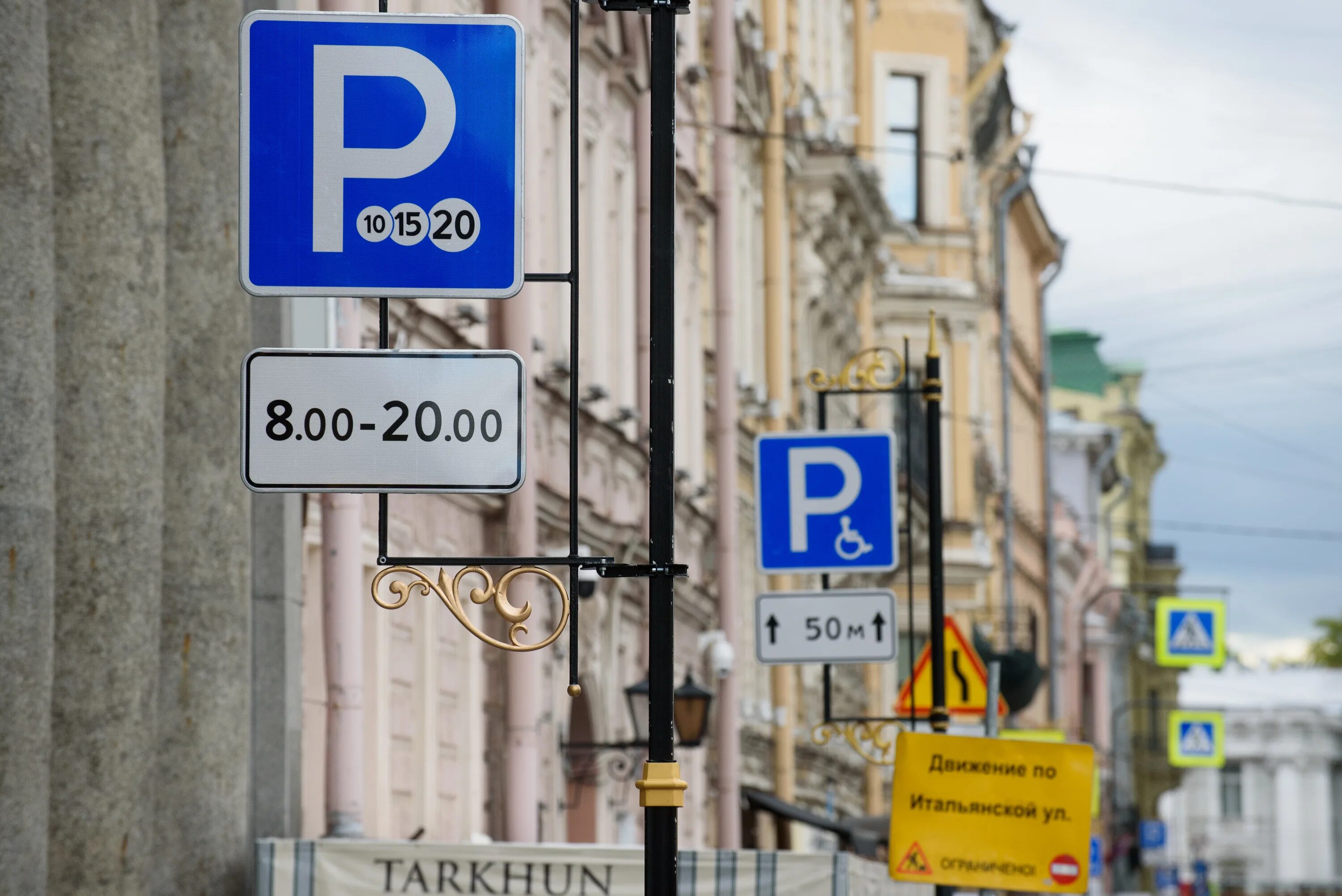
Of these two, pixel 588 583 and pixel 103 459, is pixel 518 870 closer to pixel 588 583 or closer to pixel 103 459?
pixel 103 459

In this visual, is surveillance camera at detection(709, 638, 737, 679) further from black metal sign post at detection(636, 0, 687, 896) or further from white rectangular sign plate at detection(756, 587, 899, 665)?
black metal sign post at detection(636, 0, 687, 896)

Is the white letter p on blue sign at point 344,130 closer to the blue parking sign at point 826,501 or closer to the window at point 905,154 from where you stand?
the blue parking sign at point 826,501

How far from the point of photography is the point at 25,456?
8.48 metres

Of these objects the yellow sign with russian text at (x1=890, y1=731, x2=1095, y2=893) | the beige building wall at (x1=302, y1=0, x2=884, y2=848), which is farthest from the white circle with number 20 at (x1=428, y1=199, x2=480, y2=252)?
the yellow sign with russian text at (x1=890, y1=731, x2=1095, y2=893)

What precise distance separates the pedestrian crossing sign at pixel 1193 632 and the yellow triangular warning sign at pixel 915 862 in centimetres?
4044

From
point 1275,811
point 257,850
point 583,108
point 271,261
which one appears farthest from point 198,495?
point 1275,811

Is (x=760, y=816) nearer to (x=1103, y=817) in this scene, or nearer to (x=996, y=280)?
(x=996, y=280)

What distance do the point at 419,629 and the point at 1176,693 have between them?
8342cm

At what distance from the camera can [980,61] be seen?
45688 millimetres

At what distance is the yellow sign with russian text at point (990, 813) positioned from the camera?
13.0 m

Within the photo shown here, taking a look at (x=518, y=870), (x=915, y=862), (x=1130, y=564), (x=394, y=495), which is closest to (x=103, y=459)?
(x=518, y=870)

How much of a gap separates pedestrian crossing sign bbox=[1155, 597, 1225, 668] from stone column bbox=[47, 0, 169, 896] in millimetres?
44615

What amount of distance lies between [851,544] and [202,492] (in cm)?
527

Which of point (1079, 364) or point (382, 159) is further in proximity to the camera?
point (1079, 364)
